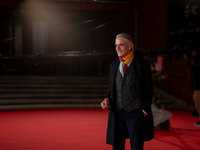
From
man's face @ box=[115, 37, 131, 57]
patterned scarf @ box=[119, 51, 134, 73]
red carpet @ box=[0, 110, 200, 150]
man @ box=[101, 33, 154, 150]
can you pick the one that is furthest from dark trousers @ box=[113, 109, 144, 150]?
red carpet @ box=[0, 110, 200, 150]

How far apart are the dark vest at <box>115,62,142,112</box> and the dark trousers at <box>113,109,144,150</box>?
0.05 m

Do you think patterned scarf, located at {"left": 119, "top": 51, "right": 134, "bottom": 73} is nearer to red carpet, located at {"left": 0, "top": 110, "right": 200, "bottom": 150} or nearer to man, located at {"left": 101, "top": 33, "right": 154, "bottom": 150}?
man, located at {"left": 101, "top": 33, "right": 154, "bottom": 150}

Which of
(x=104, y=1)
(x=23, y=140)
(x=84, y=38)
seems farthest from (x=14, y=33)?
(x=23, y=140)

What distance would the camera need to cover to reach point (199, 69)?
5.73 metres

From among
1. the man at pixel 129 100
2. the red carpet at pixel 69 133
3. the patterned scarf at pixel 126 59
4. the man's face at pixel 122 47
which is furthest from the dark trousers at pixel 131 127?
the red carpet at pixel 69 133

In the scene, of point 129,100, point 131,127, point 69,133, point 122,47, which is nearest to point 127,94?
point 129,100

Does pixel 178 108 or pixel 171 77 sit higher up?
pixel 171 77

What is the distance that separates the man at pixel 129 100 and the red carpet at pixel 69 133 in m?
1.97

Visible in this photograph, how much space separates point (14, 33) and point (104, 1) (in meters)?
4.71

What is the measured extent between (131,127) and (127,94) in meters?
0.28

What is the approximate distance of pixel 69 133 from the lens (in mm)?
5355

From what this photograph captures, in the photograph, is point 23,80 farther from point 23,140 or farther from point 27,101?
point 23,140

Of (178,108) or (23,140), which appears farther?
(178,108)

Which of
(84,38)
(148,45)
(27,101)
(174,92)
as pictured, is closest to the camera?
(27,101)
